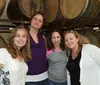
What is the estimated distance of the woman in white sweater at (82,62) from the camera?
8.89 ft

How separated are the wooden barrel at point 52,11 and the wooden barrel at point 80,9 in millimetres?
137

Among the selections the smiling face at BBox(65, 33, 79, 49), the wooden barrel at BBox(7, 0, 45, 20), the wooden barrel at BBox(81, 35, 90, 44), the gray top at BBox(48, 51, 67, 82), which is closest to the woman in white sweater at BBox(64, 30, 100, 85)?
the smiling face at BBox(65, 33, 79, 49)

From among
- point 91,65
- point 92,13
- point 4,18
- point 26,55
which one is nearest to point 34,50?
point 26,55

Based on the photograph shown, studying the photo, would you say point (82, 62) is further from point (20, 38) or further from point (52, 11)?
point (52, 11)

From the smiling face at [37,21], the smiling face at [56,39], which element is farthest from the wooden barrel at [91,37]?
the smiling face at [37,21]

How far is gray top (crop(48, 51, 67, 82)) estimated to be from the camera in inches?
122

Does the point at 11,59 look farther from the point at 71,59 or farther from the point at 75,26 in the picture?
the point at 75,26

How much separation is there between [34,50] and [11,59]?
0.48 metres

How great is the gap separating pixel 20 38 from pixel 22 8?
1.32 meters

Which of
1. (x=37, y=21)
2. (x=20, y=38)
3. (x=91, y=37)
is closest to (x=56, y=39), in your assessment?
(x=37, y=21)

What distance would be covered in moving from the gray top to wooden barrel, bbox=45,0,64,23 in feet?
2.11

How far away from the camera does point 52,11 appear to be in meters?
3.74

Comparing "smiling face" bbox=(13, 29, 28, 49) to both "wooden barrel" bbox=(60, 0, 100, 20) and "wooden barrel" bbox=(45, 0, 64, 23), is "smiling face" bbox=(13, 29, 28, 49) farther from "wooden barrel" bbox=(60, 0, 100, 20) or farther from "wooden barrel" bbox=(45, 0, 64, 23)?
"wooden barrel" bbox=(45, 0, 64, 23)

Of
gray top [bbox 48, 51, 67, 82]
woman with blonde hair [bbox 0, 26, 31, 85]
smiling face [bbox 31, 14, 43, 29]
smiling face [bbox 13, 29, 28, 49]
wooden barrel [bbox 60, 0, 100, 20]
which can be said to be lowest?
gray top [bbox 48, 51, 67, 82]
